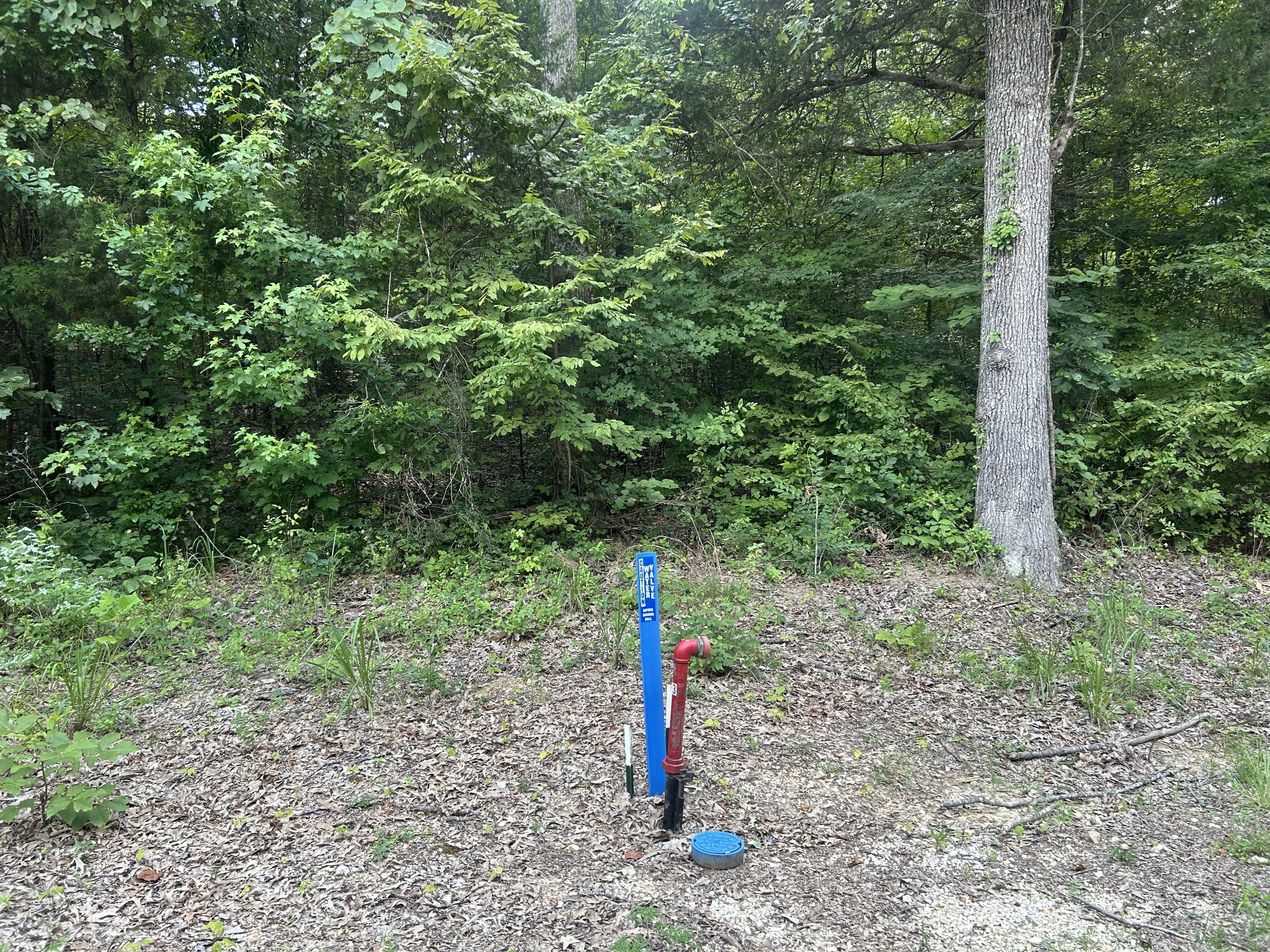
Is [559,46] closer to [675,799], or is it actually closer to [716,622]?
[716,622]

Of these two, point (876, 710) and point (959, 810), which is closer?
point (959, 810)

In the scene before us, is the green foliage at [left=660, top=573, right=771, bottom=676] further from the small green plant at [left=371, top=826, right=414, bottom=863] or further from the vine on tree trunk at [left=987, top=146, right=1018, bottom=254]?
the vine on tree trunk at [left=987, top=146, right=1018, bottom=254]

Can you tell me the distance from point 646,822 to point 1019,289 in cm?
598

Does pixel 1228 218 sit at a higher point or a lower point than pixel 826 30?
lower

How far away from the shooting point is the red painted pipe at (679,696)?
125 inches

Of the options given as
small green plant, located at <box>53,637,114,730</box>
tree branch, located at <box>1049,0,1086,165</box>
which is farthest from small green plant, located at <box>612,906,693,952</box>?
tree branch, located at <box>1049,0,1086,165</box>

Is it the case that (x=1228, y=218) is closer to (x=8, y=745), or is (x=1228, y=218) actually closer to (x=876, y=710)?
(x=876, y=710)

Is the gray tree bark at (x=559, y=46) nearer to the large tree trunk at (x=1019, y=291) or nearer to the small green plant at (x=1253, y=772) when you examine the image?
the large tree trunk at (x=1019, y=291)

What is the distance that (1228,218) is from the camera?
7.59 m

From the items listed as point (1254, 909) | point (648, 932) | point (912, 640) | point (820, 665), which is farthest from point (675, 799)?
point (912, 640)

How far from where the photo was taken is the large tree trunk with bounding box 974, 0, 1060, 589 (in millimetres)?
6691

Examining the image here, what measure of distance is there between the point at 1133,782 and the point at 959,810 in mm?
1005

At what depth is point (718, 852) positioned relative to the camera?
306 cm

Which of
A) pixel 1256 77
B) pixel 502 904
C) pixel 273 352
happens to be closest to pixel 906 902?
pixel 502 904
